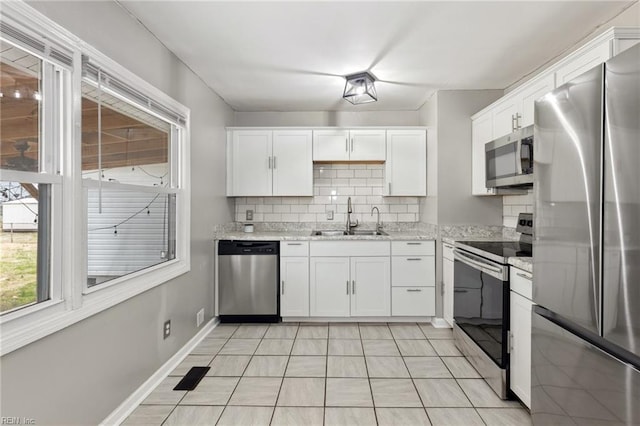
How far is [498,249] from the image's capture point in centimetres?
239

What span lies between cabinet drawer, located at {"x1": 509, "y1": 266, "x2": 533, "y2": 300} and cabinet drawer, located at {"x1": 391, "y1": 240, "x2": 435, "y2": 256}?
1.35 meters

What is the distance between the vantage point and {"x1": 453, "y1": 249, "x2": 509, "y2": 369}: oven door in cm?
211

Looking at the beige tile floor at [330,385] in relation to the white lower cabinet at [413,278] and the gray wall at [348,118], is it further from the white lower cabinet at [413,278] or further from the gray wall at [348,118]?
the gray wall at [348,118]

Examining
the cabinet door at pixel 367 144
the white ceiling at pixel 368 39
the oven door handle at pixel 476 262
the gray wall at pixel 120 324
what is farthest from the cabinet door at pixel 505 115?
the gray wall at pixel 120 324

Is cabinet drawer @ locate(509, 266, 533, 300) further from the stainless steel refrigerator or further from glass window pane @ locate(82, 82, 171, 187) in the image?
glass window pane @ locate(82, 82, 171, 187)

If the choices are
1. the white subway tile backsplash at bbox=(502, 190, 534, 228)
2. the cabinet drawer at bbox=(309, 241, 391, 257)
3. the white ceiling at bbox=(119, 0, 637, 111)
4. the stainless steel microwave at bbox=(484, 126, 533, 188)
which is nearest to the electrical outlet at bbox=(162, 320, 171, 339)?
the cabinet drawer at bbox=(309, 241, 391, 257)

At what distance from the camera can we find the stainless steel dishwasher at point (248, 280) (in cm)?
345

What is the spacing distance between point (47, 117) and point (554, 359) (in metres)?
2.60

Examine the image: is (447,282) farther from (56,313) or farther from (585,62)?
(56,313)

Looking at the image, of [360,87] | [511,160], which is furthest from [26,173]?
[511,160]

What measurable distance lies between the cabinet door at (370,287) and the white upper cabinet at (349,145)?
47.7 inches

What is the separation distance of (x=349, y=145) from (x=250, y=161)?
1.19 meters

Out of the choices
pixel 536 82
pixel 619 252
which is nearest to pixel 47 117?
pixel 619 252

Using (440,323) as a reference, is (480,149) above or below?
above
